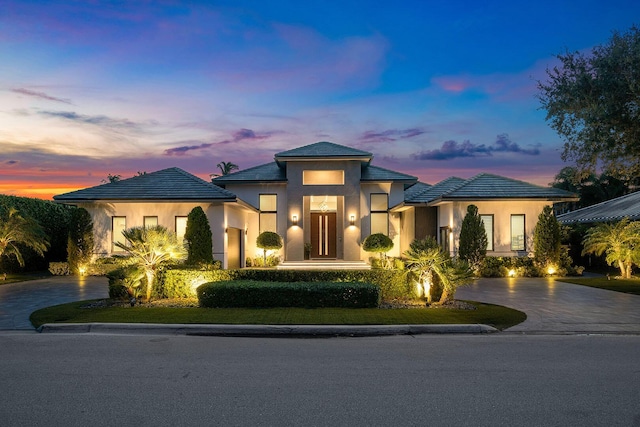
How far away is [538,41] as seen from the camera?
1880 centimetres

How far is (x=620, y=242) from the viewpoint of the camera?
2009 centimetres

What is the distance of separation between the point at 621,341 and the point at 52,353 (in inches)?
392

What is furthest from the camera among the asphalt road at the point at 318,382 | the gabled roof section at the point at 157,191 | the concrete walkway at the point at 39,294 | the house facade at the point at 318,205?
the house facade at the point at 318,205

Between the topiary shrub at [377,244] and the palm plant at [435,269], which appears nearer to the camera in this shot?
the palm plant at [435,269]

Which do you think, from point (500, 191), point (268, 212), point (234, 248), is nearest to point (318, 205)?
point (268, 212)

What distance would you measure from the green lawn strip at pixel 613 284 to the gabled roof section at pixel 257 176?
15.7m

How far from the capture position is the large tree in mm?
13062

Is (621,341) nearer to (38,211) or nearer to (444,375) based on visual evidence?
(444,375)

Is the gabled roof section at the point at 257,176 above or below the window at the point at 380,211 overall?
above

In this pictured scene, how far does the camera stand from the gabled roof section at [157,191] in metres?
21.5

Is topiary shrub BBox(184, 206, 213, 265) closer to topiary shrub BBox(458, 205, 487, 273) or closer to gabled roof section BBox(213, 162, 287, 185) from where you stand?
gabled roof section BBox(213, 162, 287, 185)

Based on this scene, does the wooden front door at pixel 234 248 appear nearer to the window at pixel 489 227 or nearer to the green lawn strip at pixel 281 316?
the green lawn strip at pixel 281 316

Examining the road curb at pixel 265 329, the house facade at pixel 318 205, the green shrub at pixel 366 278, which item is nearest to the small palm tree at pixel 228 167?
the house facade at pixel 318 205

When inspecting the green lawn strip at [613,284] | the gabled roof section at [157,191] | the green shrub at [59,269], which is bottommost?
the green lawn strip at [613,284]
